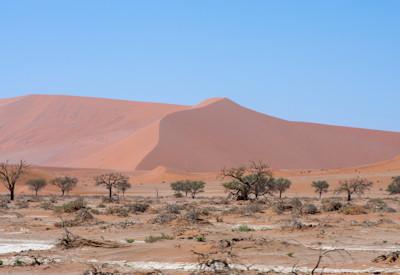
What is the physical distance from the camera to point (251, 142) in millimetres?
134625

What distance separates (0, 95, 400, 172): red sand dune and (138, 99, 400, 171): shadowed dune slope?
17 cm

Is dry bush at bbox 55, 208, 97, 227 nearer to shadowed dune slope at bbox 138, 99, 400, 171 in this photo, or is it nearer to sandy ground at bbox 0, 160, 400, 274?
sandy ground at bbox 0, 160, 400, 274

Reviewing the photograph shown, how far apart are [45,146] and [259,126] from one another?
149 feet

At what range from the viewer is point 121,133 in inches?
5581

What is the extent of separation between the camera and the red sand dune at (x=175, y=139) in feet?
399

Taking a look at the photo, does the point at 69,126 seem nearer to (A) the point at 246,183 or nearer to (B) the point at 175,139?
(B) the point at 175,139

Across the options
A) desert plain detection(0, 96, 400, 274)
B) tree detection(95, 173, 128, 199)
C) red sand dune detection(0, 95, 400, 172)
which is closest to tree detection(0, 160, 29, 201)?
desert plain detection(0, 96, 400, 274)

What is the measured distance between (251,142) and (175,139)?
17.8m

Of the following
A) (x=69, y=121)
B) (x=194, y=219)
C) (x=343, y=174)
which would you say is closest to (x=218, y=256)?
(x=194, y=219)

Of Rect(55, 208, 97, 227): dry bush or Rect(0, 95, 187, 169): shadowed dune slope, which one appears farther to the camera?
Rect(0, 95, 187, 169): shadowed dune slope

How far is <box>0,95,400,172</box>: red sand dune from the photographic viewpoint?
399 feet

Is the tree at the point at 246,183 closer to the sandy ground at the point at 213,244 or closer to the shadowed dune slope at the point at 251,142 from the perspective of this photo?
the sandy ground at the point at 213,244

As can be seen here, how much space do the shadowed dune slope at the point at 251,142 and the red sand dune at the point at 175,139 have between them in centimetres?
17

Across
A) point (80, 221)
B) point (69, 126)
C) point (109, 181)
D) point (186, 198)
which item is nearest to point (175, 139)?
point (69, 126)
